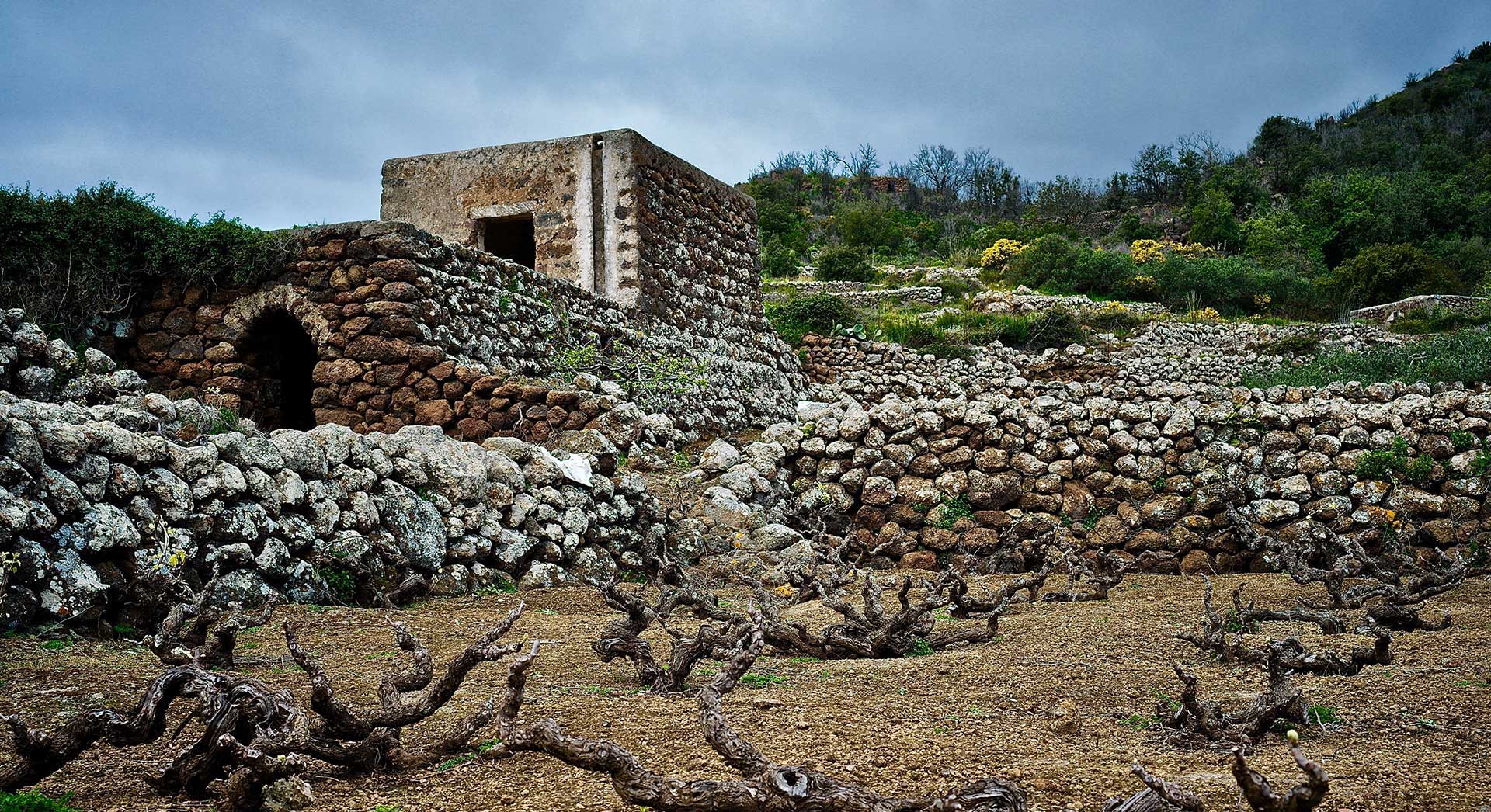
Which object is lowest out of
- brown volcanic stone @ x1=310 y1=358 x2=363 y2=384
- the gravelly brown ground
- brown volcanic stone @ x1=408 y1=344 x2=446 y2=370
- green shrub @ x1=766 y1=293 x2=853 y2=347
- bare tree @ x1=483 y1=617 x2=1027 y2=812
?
the gravelly brown ground

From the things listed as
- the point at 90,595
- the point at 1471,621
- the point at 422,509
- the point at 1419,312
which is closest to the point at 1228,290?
the point at 1419,312

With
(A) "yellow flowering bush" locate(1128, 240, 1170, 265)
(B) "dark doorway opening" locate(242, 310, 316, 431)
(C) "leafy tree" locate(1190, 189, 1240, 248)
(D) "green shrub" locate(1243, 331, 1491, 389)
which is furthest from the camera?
(C) "leafy tree" locate(1190, 189, 1240, 248)

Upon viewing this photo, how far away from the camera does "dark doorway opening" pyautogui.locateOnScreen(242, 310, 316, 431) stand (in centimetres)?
882

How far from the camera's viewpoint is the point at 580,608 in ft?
17.7

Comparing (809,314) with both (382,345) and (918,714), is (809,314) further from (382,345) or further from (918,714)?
→ (918,714)

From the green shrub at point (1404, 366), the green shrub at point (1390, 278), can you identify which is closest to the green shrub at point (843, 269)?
the green shrub at point (1404, 366)

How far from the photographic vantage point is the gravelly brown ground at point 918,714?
2074 mm

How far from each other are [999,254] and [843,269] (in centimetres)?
796

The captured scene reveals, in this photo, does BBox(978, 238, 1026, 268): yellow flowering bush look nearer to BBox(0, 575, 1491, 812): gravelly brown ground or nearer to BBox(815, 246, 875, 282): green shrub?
BBox(815, 246, 875, 282): green shrub


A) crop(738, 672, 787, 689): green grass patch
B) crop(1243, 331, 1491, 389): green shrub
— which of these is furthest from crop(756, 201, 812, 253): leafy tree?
crop(738, 672, 787, 689): green grass patch

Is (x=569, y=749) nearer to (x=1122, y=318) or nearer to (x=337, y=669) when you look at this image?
(x=337, y=669)

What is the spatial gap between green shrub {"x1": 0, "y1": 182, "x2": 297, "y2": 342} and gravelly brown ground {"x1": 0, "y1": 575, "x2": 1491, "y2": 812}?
5390 mm

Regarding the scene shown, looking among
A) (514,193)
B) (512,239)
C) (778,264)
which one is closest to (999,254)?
(778,264)

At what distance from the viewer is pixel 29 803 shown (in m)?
1.83
